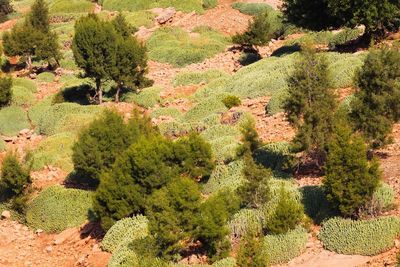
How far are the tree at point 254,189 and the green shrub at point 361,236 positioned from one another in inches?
94.8

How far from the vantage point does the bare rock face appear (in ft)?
181

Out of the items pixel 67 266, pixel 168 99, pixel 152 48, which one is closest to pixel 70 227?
pixel 67 266

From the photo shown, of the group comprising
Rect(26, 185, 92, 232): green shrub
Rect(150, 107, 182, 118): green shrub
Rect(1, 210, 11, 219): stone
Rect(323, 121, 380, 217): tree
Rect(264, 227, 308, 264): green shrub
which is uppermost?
Rect(323, 121, 380, 217): tree

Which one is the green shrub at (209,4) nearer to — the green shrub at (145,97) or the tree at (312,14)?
the tree at (312,14)

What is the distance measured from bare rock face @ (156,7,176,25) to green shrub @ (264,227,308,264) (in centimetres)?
4248

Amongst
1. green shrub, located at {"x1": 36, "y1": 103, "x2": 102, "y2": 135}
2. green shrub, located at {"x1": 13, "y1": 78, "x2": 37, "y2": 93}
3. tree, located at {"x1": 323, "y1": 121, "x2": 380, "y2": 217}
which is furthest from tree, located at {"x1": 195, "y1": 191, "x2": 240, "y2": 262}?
green shrub, located at {"x1": 13, "y1": 78, "x2": 37, "y2": 93}

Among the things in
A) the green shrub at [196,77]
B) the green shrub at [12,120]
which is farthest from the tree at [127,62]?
the green shrub at [12,120]

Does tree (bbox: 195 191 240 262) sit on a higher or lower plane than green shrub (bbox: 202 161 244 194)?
higher

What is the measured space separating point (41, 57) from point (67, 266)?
27821 millimetres

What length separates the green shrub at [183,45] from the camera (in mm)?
44000

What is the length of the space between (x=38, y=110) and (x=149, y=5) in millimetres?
28609

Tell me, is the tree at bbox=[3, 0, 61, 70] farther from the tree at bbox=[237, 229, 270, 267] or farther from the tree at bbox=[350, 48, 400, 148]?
the tree at bbox=[237, 229, 270, 267]

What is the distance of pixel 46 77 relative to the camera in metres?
43.0

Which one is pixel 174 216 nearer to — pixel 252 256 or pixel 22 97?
pixel 252 256
